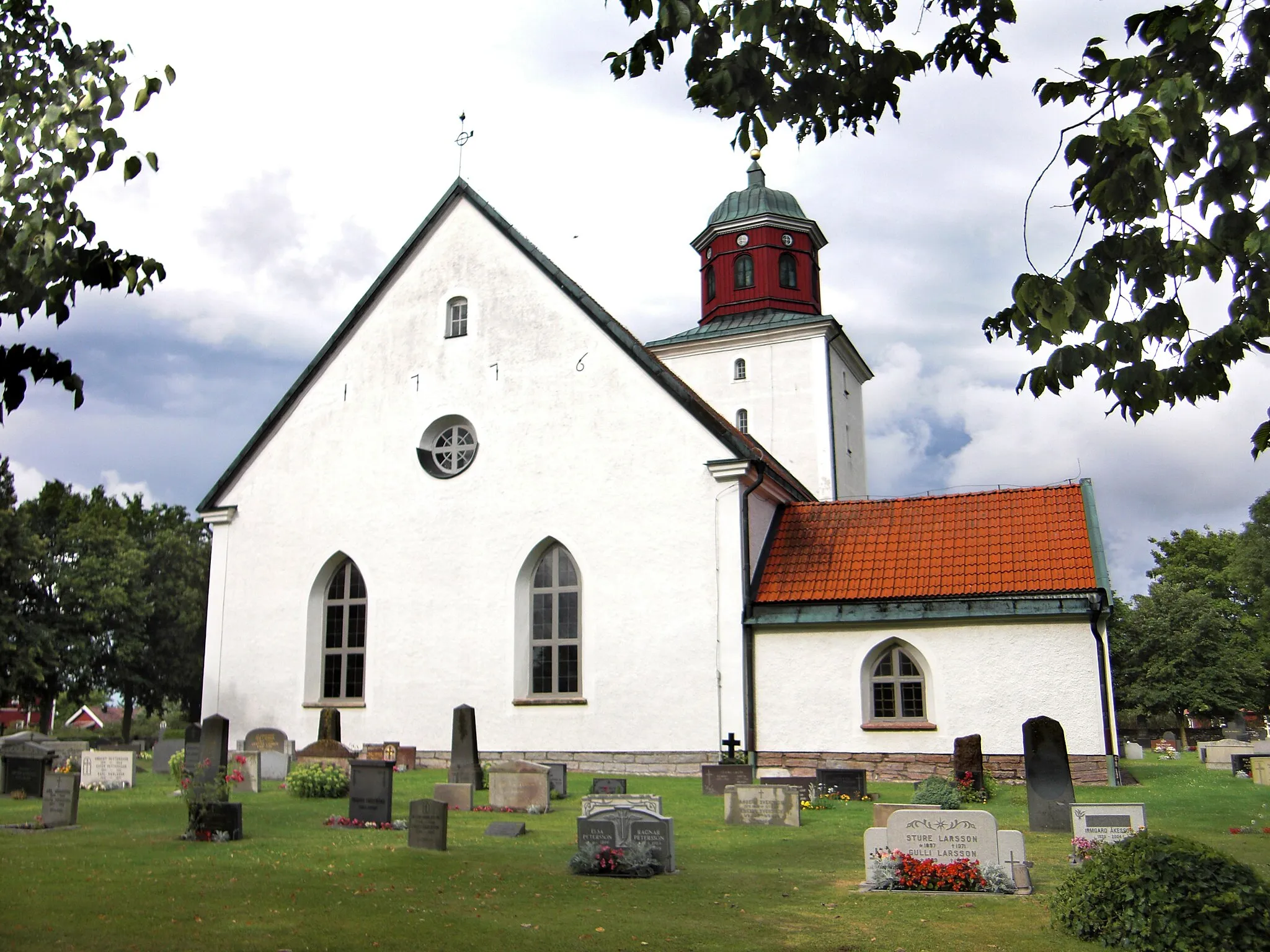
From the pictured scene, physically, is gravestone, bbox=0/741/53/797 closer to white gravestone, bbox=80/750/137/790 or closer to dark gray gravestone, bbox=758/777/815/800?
white gravestone, bbox=80/750/137/790

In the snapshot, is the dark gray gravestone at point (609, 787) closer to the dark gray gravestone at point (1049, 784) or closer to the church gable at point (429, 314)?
the dark gray gravestone at point (1049, 784)

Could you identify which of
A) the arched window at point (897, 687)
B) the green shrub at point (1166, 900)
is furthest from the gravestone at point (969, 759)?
the green shrub at point (1166, 900)

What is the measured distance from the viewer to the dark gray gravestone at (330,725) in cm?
2102

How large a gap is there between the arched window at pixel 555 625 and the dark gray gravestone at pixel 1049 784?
10904 mm

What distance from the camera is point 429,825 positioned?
11812 millimetres

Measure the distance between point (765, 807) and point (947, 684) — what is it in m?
6.90

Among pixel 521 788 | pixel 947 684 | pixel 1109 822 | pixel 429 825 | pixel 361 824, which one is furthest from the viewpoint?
pixel 947 684

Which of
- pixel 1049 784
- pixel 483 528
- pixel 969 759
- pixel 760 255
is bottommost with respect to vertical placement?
pixel 1049 784

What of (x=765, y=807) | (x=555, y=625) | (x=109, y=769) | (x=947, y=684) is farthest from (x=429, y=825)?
(x=947, y=684)

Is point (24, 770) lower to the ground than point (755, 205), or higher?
lower

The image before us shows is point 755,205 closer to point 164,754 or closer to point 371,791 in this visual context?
point 164,754

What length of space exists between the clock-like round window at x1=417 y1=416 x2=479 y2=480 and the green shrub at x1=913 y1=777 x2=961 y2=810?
41.1 feet

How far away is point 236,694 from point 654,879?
57.4ft

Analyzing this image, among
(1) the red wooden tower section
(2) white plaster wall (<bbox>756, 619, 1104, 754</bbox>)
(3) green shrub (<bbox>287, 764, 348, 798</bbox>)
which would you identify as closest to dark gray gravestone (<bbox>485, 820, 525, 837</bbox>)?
(3) green shrub (<bbox>287, 764, 348, 798</bbox>)
